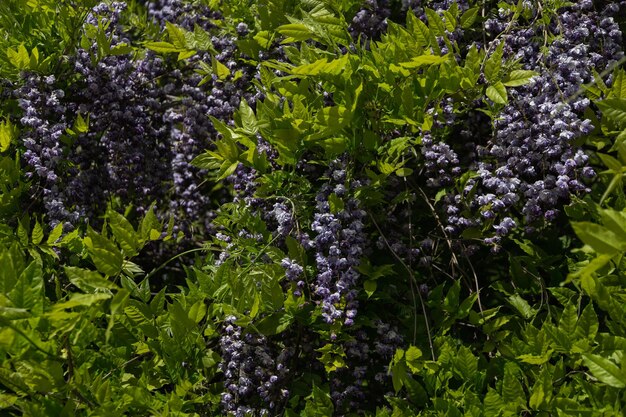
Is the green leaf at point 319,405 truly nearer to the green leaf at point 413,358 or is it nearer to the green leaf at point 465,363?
the green leaf at point 413,358

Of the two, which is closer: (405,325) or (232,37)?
(405,325)

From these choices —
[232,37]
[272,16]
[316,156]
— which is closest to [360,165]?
[316,156]

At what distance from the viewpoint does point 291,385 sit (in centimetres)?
226

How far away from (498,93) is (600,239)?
2.61 feet

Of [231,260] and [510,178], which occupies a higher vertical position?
[510,178]

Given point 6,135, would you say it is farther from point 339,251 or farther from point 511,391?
point 511,391

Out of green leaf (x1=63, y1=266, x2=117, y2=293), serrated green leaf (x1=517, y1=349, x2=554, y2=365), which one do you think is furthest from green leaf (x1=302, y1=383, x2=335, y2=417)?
green leaf (x1=63, y1=266, x2=117, y2=293)

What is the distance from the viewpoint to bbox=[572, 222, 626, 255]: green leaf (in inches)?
52.7

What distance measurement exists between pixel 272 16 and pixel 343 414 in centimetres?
125

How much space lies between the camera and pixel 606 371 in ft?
5.49

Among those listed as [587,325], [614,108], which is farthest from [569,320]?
[614,108]

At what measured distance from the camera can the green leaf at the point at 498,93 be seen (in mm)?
2029

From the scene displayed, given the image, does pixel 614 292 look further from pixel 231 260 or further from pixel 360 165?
pixel 231 260

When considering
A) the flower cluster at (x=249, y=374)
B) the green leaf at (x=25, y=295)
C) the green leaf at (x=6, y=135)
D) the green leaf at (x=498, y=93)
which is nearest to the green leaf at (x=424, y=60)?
the green leaf at (x=498, y=93)
